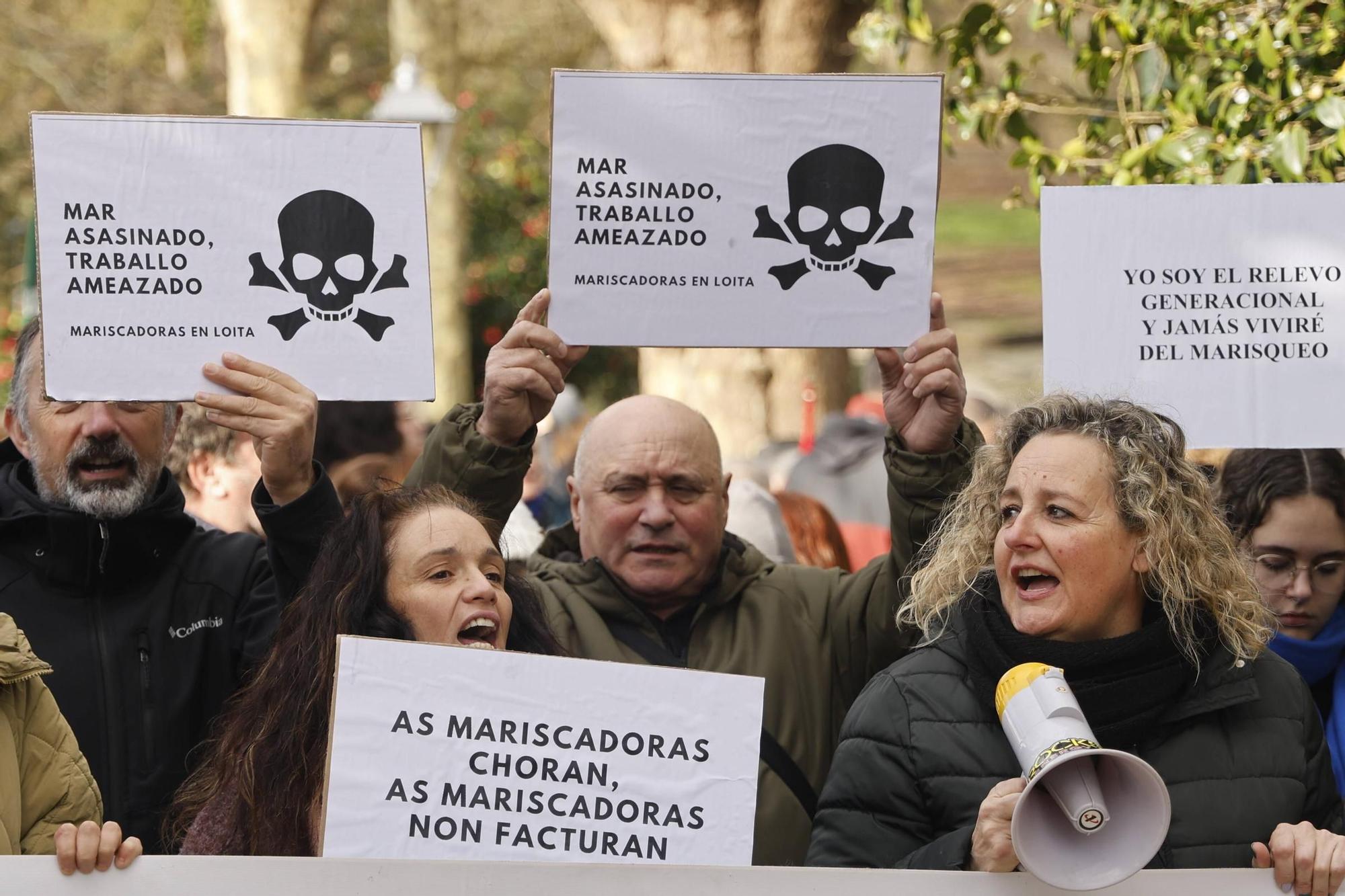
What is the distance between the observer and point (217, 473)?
194 inches

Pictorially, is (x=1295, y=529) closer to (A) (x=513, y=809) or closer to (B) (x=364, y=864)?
(A) (x=513, y=809)

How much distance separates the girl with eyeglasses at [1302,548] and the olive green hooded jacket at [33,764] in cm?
239

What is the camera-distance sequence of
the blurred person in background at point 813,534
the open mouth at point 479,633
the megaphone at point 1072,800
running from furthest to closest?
the blurred person in background at point 813,534
the open mouth at point 479,633
the megaphone at point 1072,800

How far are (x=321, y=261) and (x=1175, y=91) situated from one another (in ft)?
7.60

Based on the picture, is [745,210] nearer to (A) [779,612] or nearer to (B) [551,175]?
(B) [551,175]

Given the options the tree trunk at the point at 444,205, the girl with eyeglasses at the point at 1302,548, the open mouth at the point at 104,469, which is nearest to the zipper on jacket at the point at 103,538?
the open mouth at the point at 104,469

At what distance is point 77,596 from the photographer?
3.52 metres

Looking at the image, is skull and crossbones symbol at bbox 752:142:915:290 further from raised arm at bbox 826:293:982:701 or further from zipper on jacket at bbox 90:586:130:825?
zipper on jacket at bbox 90:586:130:825

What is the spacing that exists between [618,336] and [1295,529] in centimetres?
156

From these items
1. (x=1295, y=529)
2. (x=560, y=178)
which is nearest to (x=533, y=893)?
(x=560, y=178)

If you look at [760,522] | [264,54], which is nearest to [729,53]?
[760,522]

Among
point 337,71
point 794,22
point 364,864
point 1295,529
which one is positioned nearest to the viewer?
point 364,864

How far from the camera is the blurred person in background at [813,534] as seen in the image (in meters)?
5.04

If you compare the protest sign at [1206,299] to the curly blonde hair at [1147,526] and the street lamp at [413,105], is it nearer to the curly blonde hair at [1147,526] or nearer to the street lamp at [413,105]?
the curly blonde hair at [1147,526]
